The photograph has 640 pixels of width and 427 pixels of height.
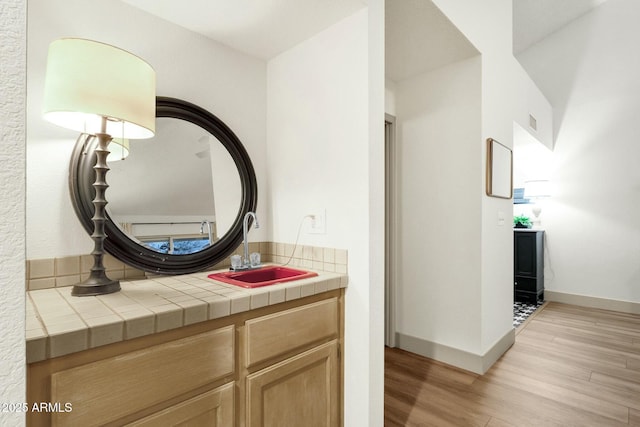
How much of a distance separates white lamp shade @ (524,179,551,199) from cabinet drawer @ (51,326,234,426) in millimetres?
5118

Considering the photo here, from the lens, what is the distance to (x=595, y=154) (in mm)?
4281

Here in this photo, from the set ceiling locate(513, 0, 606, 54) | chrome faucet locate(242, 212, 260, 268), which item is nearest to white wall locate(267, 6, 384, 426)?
chrome faucet locate(242, 212, 260, 268)

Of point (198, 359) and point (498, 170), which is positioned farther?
point (498, 170)

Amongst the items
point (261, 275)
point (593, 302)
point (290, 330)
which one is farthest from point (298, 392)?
point (593, 302)

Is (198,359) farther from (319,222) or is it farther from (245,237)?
(319,222)

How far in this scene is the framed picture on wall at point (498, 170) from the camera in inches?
97.0

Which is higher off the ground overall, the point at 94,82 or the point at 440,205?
the point at 94,82

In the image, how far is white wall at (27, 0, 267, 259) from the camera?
1281 millimetres

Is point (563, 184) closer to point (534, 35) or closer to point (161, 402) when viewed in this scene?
point (534, 35)

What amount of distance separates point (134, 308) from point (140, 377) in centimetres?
21

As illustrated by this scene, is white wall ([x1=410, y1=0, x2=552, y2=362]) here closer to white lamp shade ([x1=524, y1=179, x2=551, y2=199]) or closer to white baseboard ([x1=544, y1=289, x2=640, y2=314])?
white lamp shade ([x1=524, y1=179, x2=551, y2=199])

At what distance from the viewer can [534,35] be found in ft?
15.4

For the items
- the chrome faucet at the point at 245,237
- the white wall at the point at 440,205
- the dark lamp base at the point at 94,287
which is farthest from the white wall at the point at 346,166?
the white wall at the point at 440,205

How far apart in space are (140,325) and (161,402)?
0.89 feet
